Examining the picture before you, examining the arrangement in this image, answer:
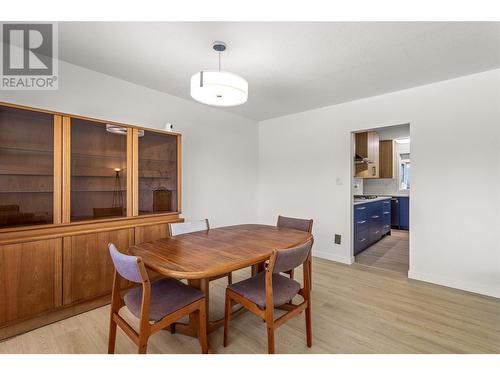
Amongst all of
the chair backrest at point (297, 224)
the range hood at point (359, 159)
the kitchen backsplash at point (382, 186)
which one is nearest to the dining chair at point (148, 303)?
the chair backrest at point (297, 224)

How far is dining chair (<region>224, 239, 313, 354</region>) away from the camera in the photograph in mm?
1451

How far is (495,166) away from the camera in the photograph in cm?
245

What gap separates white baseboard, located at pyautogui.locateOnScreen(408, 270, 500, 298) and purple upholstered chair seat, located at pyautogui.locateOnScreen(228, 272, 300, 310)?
6.77ft

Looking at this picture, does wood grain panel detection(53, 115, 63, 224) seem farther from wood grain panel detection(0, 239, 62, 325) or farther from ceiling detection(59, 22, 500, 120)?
ceiling detection(59, 22, 500, 120)

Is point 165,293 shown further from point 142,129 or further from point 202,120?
point 202,120

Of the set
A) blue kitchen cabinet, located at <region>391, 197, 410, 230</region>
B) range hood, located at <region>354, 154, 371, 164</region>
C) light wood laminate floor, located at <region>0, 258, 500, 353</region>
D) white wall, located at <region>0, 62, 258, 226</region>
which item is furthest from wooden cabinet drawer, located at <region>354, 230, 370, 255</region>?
blue kitchen cabinet, located at <region>391, 197, 410, 230</region>

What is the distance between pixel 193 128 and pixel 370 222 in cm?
339

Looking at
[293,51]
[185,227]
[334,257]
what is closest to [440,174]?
[334,257]

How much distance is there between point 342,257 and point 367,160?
2.19 m

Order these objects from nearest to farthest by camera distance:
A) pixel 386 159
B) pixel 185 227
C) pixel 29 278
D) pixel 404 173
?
pixel 29 278 < pixel 185 227 < pixel 386 159 < pixel 404 173

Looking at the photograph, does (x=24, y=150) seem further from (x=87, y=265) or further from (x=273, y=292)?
(x=273, y=292)

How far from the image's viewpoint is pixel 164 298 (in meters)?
1.52

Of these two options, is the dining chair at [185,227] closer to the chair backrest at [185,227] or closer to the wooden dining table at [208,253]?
the chair backrest at [185,227]
